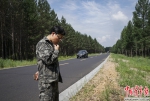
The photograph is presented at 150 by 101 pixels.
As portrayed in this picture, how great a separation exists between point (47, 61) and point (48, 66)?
0.13m

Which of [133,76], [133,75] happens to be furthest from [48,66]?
[133,75]

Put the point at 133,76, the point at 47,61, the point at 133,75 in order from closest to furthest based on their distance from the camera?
the point at 47,61 → the point at 133,76 → the point at 133,75

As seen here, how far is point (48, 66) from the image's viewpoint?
249 centimetres

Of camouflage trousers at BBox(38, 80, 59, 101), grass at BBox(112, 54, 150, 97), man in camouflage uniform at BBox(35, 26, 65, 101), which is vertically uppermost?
man in camouflage uniform at BBox(35, 26, 65, 101)

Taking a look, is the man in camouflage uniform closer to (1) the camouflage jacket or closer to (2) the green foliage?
(1) the camouflage jacket

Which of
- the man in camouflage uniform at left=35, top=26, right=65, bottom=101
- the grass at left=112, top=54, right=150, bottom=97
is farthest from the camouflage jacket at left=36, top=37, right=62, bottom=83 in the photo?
the grass at left=112, top=54, right=150, bottom=97

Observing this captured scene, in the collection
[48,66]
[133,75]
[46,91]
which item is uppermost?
[48,66]

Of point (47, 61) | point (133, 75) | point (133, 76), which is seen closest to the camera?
point (47, 61)

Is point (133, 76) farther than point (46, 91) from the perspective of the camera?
Yes

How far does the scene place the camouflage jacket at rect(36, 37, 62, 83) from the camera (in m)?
2.40

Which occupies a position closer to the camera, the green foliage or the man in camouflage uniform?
the man in camouflage uniform

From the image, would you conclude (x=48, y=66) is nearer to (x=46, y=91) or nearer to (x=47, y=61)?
(x=47, y=61)

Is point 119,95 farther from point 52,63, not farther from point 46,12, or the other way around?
point 46,12

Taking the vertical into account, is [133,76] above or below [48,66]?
below
